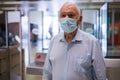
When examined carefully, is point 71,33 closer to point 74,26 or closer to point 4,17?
point 74,26

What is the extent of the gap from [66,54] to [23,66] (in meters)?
5.43

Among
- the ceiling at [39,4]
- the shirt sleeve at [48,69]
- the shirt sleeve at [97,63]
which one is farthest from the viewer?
the ceiling at [39,4]

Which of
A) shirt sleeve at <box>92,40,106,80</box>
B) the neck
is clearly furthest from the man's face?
shirt sleeve at <box>92,40,106,80</box>

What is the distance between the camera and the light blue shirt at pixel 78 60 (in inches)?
61.7

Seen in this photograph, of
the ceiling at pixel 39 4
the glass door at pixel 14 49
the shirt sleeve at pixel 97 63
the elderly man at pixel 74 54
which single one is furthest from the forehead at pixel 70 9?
the glass door at pixel 14 49

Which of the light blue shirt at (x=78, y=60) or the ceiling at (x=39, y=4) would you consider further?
the ceiling at (x=39, y=4)

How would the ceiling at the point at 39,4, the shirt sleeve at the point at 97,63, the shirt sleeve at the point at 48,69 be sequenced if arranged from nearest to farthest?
the shirt sleeve at the point at 97,63
the shirt sleeve at the point at 48,69
the ceiling at the point at 39,4

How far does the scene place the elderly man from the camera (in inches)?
61.8

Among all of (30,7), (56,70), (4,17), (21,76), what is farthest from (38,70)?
(30,7)

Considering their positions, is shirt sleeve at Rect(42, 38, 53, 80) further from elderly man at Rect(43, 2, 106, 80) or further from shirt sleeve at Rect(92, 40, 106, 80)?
A: shirt sleeve at Rect(92, 40, 106, 80)

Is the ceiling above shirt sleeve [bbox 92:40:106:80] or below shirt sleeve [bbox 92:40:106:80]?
above

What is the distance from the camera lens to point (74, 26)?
1647 millimetres

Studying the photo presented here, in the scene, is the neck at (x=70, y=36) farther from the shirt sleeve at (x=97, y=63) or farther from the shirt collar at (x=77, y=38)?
the shirt sleeve at (x=97, y=63)

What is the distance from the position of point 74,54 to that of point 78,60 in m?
0.06
